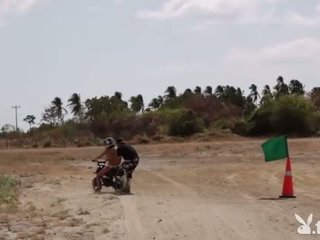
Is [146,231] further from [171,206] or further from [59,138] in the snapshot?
[59,138]

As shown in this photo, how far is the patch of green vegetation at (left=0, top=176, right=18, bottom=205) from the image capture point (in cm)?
1944

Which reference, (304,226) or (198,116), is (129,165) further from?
(198,116)

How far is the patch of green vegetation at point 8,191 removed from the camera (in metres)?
19.4

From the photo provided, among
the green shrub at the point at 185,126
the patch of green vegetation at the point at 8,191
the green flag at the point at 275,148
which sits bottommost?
the patch of green vegetation at the point at 8,191

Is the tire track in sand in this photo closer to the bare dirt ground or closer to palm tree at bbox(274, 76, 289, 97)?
the bare dirt ground

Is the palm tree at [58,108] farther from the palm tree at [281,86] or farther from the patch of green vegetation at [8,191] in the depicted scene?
the patch of green vegetation at [8,191]

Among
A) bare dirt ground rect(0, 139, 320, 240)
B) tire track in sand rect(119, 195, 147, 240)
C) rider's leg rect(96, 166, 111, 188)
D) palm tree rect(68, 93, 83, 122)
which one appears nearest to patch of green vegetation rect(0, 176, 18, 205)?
bare dirt ground rect(0, 139, 320, 240)

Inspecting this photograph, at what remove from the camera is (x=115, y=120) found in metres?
90.8

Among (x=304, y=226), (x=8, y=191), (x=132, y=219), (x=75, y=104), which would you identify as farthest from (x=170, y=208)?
(x=75, y=104)

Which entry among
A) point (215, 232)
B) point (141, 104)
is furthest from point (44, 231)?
point (141, 104)

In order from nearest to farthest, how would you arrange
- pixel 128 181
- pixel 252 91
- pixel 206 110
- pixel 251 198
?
pixel 251 198
pixel 128 181
pixel 206 110
pixel 252 91

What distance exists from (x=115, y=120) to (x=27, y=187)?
66438 millimetres

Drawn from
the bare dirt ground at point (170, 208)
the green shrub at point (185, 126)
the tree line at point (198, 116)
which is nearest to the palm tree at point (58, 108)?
the tree line at point (198, 116)

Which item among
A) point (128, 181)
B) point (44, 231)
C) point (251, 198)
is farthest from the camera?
point (128, 181)
